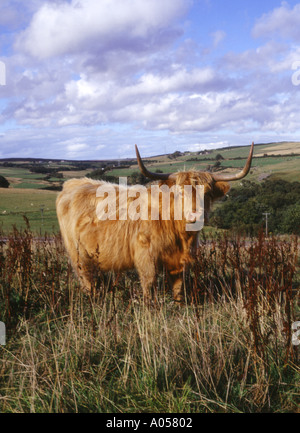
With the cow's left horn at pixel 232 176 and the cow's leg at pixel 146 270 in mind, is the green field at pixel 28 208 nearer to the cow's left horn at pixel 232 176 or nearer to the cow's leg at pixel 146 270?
the cow's leg at pixel 146 270

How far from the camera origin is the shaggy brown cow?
4.57m

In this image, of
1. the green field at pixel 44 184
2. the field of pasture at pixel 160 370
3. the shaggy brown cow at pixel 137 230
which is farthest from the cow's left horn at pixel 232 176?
the green field at pixel 44 184

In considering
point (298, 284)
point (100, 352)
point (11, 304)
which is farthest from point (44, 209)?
point (100, 352)

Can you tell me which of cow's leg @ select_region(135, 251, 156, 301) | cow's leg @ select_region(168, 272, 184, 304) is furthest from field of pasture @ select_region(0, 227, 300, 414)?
cow's leg @ select_region(168, 272, 184, 304)

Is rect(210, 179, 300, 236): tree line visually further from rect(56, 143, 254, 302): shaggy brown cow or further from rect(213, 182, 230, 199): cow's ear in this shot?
rect(56, 143, 254, 302): shaggy brown cow

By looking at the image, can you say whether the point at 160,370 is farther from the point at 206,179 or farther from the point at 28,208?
the point at 28,208

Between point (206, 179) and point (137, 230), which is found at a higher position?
point (206, 179)

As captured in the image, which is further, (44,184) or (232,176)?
(44,184)

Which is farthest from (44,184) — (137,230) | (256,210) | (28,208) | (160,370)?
(160,370)

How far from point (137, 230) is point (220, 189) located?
46.9 inches

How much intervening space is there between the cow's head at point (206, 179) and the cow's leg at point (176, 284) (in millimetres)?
833

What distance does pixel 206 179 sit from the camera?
4.70 m

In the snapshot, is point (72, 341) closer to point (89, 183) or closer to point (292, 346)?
point (292, 346)

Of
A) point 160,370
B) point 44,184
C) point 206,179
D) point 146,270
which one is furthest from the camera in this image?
point 44,184
